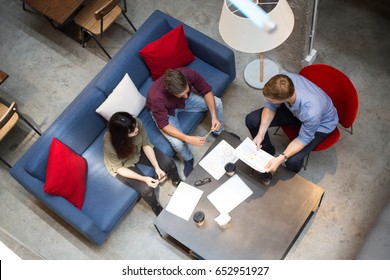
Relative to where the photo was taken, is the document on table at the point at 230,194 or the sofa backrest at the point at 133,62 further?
the sofa backrest at the point at 133,62

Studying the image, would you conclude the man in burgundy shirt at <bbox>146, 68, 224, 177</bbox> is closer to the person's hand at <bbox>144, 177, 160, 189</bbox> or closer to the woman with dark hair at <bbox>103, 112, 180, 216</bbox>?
the woman with dark hair at <bbox>103, 112, 180, 216</bbox>

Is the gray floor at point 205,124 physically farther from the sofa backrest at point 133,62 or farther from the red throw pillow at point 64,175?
the sofa backrest at point 133,62

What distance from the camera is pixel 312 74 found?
13.1 ft

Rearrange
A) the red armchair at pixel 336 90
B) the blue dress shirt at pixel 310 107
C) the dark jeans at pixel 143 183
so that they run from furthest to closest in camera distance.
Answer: the dark jeans at pixel 143 183
the red armchair at pixel 336 90
the blue dress shirt at pixel 310 107

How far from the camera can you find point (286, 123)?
408 centimetres

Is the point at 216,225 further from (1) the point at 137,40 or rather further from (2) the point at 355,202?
(1) the point at 137,40

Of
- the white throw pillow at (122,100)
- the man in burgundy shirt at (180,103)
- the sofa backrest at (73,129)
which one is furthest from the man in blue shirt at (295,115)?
the sofa backrest at (73,129)

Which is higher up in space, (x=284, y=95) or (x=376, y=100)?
(x=284, y=95)

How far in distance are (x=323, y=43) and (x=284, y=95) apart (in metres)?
1.80

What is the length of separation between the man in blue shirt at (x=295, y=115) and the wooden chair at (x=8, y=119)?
7.12 ft

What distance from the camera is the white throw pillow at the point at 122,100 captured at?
414 centimetres

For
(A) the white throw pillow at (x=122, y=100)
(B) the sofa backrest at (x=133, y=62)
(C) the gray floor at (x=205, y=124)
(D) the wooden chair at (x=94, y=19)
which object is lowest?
(C) the gray floor at (x=205, y=124)
